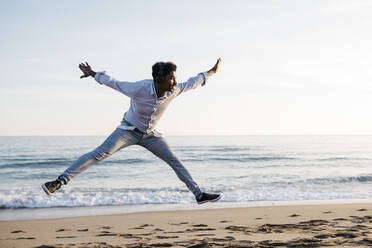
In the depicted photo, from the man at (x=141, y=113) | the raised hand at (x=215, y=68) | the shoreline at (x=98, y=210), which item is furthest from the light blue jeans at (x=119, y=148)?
the shoreline at (x=98, y=210)

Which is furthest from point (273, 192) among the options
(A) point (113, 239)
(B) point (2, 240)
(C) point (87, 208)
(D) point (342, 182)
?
(B) point (2, 240)

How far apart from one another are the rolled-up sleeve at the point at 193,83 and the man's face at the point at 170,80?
0.19m

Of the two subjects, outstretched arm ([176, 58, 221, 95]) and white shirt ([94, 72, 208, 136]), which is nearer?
white shirt ([94, 72, 208, 136])

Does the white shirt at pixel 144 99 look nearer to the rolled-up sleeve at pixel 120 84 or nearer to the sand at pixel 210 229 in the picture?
the rolled-up sleeve at pixel 120 84

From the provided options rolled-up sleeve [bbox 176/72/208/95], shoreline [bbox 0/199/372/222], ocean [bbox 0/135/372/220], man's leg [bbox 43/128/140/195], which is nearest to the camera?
man's leg [bbox 43/128/140/195]

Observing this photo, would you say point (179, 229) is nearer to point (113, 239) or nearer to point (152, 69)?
point (113, 239)

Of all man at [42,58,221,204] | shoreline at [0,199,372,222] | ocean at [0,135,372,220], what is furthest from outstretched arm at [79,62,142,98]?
ocean at [0,135,372,220]

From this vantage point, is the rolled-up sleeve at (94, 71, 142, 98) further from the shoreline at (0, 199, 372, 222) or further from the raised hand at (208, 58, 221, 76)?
the shoreline at (0, 199, 372, 222)

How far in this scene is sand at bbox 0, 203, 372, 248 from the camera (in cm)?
607

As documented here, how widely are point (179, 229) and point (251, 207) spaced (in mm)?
3445

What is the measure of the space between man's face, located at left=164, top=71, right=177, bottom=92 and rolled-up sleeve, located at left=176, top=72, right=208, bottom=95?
193 millimetres

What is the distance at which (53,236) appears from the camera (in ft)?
23.7

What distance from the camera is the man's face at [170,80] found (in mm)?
4668

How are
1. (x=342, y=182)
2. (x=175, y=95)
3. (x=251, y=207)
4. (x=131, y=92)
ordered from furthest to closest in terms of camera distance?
(x=342, y=182), (x=251, y=207), (x=175, y=95), (x=131, y=92)
